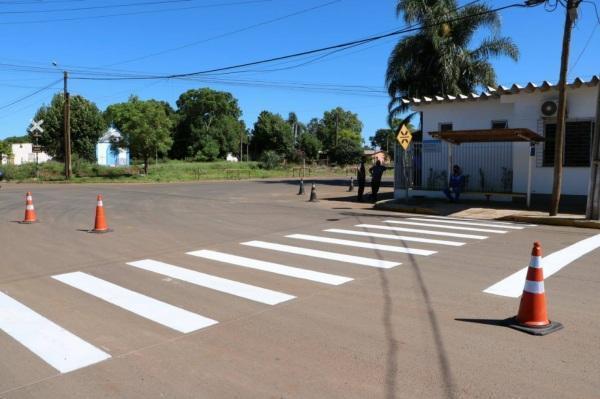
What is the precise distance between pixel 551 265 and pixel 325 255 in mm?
3645

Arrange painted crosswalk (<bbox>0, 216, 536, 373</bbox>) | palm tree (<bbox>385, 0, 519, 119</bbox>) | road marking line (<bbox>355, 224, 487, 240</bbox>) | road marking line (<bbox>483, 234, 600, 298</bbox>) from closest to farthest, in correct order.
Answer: painted crosswalk (<bbox>0, 216, 536, 373</bbox>) < road marking line (<bbox>483, 234, 600, 298</bbox>) < road marking line (<bbox>355, 224, 487, 240</bbox>) < palm tree (<bbox>385, 0, 519, 119</bbox>)

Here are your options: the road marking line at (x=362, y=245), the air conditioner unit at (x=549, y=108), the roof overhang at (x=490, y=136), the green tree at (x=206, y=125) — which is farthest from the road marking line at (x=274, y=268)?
the green tree at (x=206, y=125)

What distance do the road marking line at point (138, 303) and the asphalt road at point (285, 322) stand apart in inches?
1.0

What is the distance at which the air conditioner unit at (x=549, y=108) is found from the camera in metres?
17.7

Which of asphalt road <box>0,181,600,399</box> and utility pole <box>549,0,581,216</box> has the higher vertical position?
utility pole <box>549,0,581,216</box>

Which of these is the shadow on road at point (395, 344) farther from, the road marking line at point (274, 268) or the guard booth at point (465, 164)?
the guard booth at point (465, 164)

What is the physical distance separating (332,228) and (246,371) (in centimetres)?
867

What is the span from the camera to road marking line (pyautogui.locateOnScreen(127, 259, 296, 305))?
6.52 m

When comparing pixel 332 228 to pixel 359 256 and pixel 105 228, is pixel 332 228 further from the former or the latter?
pixel 105 228

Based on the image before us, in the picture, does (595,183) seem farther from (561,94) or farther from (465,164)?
(465,164)

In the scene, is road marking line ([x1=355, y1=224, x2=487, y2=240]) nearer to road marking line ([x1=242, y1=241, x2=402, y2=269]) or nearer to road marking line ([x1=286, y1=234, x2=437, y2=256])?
road marking line ([x1=286, y1=234, x2=437, y2=256])

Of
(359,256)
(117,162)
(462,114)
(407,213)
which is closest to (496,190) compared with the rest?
(462,114)

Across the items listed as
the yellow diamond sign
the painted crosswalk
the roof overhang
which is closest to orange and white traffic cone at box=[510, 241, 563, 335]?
the painted crosswalk

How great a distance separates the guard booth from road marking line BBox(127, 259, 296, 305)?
12272mm
